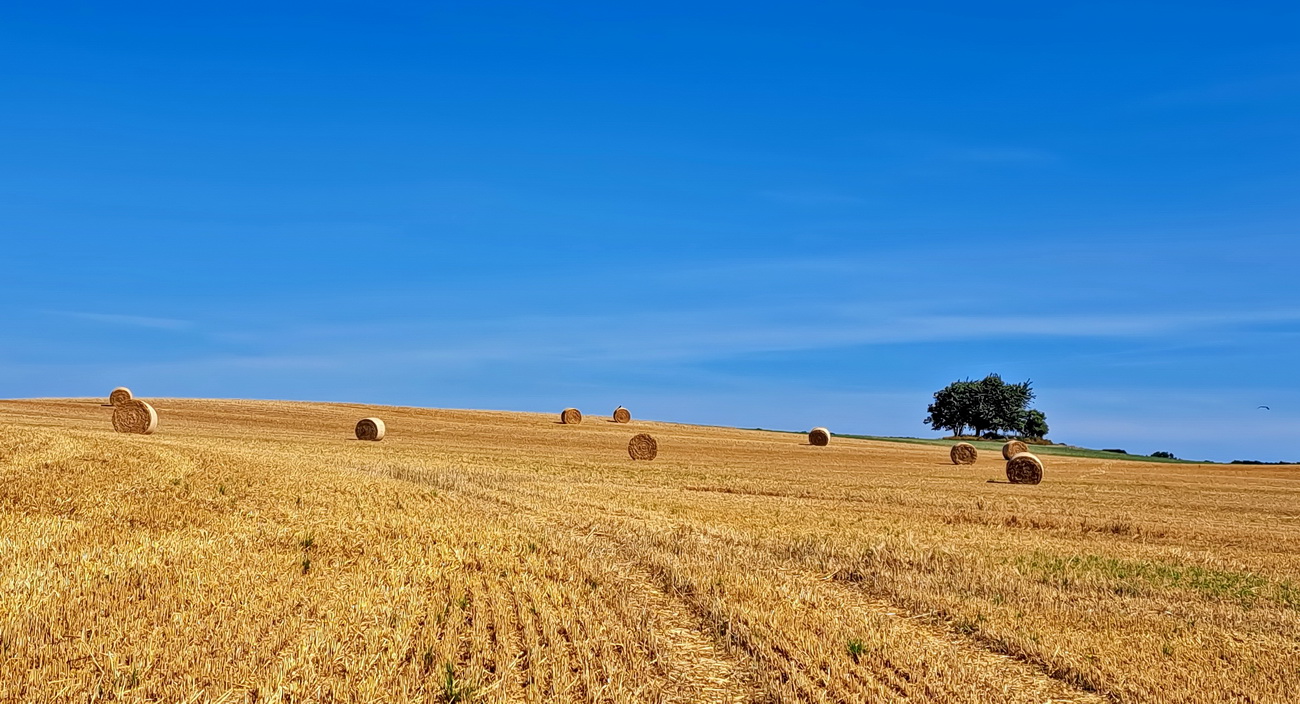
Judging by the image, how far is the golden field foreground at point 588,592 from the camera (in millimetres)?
8008

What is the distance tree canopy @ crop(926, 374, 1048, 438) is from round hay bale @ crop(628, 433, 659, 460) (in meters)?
84.8

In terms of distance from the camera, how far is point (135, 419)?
118ft

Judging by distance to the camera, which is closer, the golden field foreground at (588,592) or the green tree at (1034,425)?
the golden field foreground at (588,592)

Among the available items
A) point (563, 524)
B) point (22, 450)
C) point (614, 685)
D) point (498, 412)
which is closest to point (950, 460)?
point (498, 412)

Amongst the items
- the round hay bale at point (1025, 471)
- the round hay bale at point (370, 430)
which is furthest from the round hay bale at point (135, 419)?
the round hay bale at point (1025, 471)

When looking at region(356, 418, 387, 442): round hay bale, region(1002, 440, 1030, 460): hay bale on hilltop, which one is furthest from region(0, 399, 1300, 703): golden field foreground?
region(1002, 440, 1030, 460): hay bale on hilltop

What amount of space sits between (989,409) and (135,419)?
9808cm

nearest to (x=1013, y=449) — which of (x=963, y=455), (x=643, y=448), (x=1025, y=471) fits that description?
(x=963, y=455)

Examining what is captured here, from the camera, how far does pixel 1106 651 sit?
376 inches

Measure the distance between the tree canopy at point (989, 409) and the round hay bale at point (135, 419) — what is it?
9744cm

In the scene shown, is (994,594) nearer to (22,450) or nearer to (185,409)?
(22,450)

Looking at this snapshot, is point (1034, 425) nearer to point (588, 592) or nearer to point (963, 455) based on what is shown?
point (963, 455)

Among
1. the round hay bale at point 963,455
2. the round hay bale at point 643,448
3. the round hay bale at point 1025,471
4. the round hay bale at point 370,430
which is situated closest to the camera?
the round hay bale at point 1025,471

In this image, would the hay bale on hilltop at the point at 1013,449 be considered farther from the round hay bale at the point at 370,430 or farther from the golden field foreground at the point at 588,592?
the round hay bale at the point at 370,430
